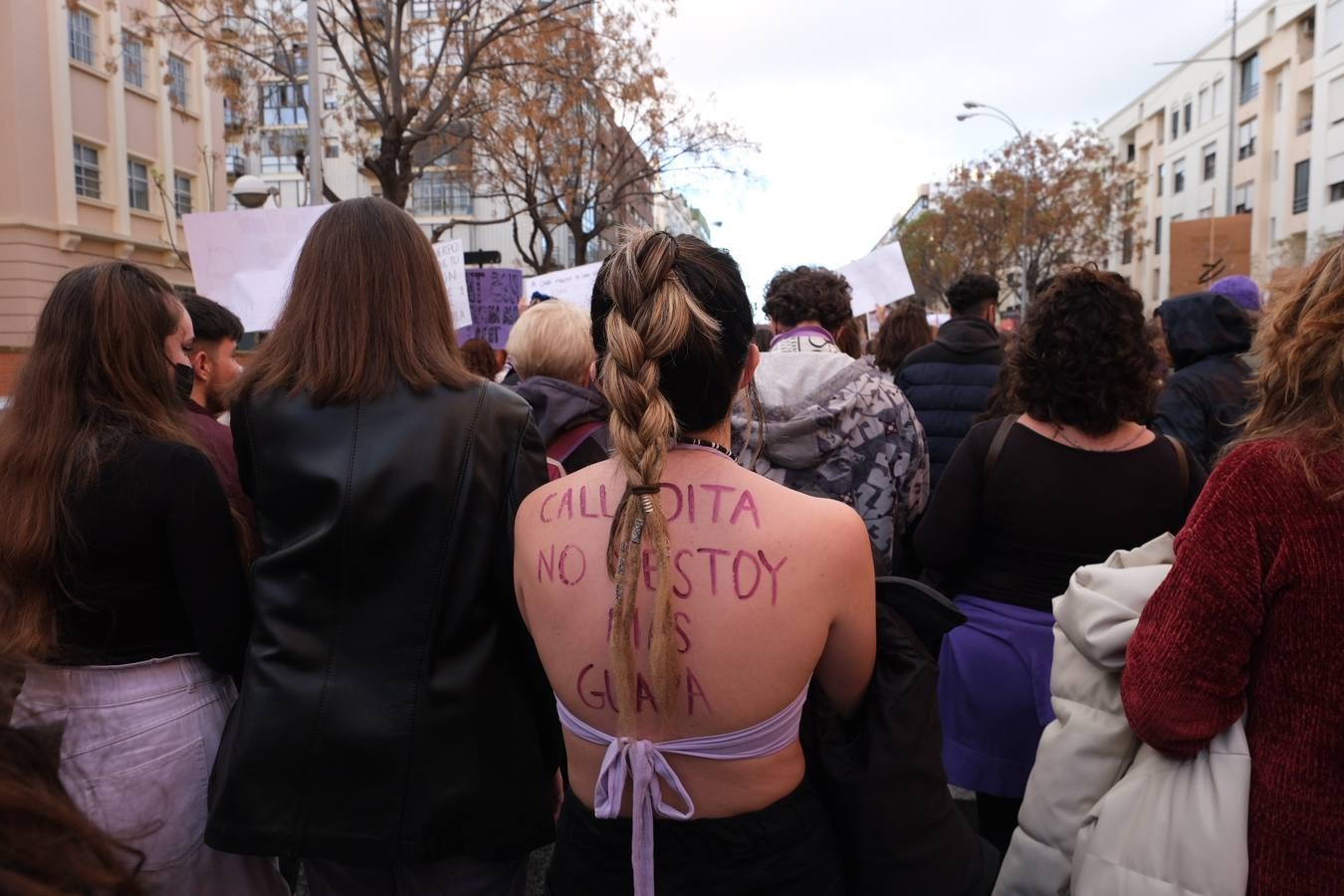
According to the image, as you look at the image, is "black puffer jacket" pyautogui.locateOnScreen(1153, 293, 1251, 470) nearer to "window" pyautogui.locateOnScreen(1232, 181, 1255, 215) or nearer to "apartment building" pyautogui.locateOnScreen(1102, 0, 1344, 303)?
"apartment building" pyautogui.locateOnScreen(1102, 0, 1344, 303)

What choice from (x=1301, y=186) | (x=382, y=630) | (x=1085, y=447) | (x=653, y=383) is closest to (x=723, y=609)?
(x=653, y=383)

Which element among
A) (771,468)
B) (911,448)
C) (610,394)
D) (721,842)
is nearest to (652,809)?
(721,842)

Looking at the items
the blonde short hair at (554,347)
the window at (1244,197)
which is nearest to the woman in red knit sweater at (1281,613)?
the blonde short hair at (554,347)

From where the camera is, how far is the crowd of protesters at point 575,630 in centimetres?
155

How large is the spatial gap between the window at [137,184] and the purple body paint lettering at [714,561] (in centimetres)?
2654

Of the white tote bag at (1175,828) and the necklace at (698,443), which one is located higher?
the necklace at (698,443)

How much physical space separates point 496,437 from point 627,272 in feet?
1.65

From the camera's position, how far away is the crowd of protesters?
1550mm

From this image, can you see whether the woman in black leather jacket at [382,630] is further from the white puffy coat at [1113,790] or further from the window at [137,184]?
the window at [137,184]

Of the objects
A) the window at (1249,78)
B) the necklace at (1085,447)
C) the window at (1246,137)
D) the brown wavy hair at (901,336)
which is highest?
the window at (1249,78)

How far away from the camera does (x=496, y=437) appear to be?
1.90 m

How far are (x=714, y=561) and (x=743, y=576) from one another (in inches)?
2.1

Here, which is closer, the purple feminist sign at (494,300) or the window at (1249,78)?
the purple feminist sign at (494,300)

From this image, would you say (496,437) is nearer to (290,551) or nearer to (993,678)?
(290,551)
